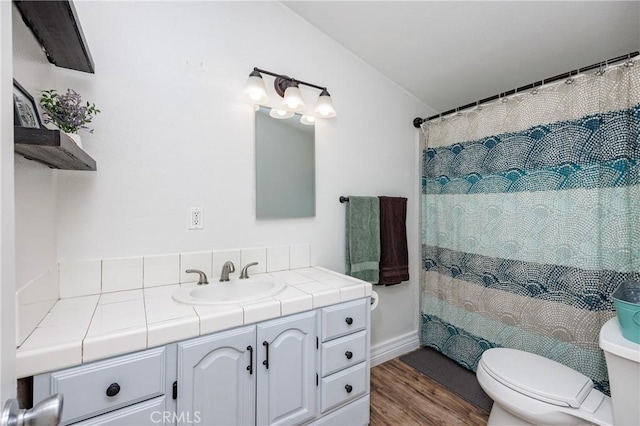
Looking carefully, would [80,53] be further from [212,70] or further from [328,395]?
[328,395]

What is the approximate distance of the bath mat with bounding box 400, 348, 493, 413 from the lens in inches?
68.9

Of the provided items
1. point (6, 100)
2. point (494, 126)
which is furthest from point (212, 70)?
point (494, 126)

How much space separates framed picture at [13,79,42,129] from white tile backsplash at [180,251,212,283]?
2.62 ft

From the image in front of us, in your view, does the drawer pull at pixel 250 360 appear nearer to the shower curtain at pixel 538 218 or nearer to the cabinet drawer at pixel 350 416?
the cabinet drawer at pixel 350 416

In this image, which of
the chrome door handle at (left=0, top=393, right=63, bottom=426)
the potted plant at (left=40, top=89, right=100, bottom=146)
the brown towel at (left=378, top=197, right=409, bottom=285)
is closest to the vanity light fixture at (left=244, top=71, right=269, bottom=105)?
the potted plant at (left=40, top=89, right=100, bottom=146)

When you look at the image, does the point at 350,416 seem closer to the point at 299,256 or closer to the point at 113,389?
the point at 299,256

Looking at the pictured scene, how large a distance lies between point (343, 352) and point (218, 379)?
0.60 meters

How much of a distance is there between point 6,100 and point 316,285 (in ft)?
4.04

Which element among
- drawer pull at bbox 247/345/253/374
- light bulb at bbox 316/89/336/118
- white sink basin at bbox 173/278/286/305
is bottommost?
drawer pull at bbox 247/345/253/374

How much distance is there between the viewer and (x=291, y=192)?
1772 millimetres

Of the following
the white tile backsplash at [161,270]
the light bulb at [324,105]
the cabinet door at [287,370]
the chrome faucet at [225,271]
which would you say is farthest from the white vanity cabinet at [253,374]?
the light bulb at [324,105]

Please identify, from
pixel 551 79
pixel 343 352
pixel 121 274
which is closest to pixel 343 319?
pixel 343 352

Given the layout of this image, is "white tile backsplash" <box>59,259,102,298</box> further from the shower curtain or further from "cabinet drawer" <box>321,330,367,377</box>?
the shower curtain

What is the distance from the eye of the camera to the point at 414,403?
173cm
